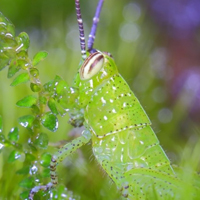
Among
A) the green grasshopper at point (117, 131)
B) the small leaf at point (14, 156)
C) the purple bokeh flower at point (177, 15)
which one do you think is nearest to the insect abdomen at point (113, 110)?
the green grasshopper at point (117, 131)

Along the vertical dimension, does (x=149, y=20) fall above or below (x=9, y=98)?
above

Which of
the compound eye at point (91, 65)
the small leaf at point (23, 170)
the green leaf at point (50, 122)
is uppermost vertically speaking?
the compound eye at point (91, 65)

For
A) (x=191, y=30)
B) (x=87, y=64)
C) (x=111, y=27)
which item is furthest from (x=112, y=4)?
(x=87, y=64)

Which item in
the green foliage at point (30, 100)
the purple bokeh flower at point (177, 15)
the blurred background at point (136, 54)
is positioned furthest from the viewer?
the purple bokeh flower at point (177, 15)

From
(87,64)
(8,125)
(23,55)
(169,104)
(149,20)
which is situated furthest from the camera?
(149,20)

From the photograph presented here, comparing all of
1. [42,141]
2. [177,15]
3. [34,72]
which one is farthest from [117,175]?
[177,15]

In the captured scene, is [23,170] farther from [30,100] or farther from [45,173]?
[30,100]

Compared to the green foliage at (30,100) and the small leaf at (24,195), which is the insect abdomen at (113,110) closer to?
the green foliage at (30,100)

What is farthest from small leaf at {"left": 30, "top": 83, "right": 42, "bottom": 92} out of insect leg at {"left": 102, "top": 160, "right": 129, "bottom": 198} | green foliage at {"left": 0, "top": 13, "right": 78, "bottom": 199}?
insect leg at {"left": 102, "top": 160, "right": 129, "bottom": 198}

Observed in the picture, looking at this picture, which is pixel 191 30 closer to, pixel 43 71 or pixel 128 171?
pixel 43 71
